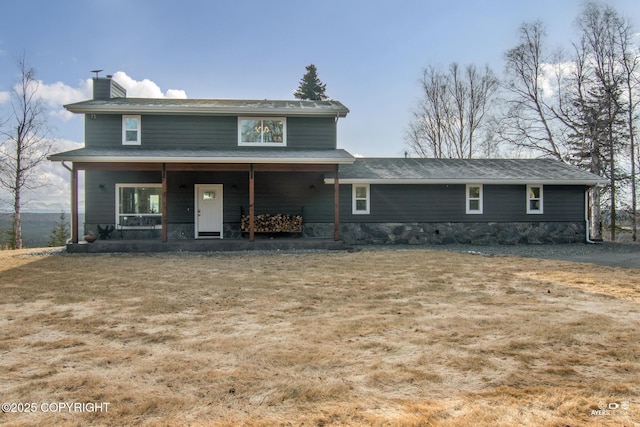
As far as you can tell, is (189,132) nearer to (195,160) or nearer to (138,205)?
(195,160)

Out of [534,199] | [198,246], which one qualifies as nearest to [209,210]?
[198,246]

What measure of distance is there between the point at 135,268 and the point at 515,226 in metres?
13.8

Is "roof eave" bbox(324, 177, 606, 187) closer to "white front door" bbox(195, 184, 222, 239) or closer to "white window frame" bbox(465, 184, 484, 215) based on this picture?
"white window frame" bbox(465, 184, 484, 215)

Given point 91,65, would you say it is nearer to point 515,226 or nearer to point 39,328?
point 39,328

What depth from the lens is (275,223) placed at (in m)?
14.3

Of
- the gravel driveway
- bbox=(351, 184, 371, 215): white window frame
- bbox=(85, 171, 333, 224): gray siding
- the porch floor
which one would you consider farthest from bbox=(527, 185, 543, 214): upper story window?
the porch floor

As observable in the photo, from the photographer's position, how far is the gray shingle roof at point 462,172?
48.9ft

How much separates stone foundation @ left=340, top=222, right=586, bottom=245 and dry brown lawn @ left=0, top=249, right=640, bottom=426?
24.6ft

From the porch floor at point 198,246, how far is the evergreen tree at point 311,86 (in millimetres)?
24783

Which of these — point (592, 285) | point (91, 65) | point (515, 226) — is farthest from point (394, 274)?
point (91, 65)

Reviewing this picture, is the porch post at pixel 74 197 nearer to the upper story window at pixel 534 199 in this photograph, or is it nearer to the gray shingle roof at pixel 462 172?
the gray shingle roof at pixel 462 172

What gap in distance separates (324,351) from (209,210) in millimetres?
11717

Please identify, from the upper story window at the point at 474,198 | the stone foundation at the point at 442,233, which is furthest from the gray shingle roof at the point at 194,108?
the upper story window at the point at 474,198

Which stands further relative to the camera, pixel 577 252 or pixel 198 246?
pixel 577 252
